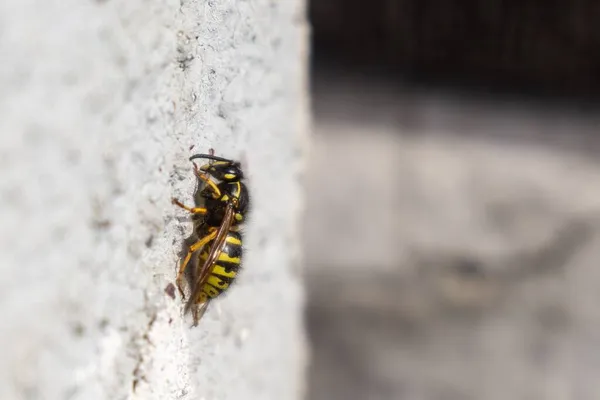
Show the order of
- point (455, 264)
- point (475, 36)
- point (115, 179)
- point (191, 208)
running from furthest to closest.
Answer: point (455, 264) < point (475, 36) < point (191, 208) < point (115, 179)

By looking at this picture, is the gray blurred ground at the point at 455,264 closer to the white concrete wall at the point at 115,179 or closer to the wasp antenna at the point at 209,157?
the white concrete wall at the point at 115,179

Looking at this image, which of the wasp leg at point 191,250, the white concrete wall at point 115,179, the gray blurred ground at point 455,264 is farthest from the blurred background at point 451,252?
the wasp leg at point 191,250

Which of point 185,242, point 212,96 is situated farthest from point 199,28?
point 185,242

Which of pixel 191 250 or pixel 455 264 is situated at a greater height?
pixel 191 250

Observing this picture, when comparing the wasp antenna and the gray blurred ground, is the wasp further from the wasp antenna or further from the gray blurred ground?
the gray blurred ground

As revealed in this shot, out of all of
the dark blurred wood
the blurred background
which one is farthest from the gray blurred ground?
the dark blurred wood

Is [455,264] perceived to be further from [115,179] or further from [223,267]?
[115,179]

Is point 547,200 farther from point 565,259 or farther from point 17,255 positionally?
point 17,255

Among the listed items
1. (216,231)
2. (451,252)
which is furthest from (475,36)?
(216,231)
